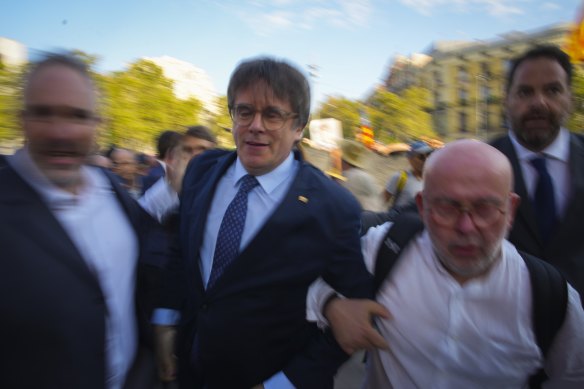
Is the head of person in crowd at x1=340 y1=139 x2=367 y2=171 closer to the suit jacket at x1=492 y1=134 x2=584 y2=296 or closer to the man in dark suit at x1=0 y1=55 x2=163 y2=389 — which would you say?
the suit jacket at x1=492 y1=134 x2=584 y2=296

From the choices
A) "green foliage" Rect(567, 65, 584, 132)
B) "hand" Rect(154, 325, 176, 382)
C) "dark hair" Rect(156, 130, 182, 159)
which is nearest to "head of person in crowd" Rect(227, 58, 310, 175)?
"hand" Rect(154, 325, 176, 382)

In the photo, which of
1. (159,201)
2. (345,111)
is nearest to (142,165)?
(159,201)

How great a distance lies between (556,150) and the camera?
183 centimetres

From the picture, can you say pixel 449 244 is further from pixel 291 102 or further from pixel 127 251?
pixel 127 251

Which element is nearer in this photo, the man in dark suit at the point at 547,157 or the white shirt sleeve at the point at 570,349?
the white shirt sleeve at the point at 570,349

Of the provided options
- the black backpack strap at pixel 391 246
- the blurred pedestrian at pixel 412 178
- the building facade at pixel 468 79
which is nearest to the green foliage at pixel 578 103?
the blurred pedestrian at pixel 412 178

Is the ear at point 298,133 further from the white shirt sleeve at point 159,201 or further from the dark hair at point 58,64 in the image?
the dark hair at point 58,64

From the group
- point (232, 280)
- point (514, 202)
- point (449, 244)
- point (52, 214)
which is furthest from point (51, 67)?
point (514, 202)

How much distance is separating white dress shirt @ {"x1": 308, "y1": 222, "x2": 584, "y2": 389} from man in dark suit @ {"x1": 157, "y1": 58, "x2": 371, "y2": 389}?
9.1 inches

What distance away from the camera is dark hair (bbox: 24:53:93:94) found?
1252 mm

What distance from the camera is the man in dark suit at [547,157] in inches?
65.2

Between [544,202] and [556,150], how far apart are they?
30 centimetres

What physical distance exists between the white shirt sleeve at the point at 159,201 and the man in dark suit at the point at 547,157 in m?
1.75

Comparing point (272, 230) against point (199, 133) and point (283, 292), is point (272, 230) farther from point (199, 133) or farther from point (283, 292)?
point (199, 133)
